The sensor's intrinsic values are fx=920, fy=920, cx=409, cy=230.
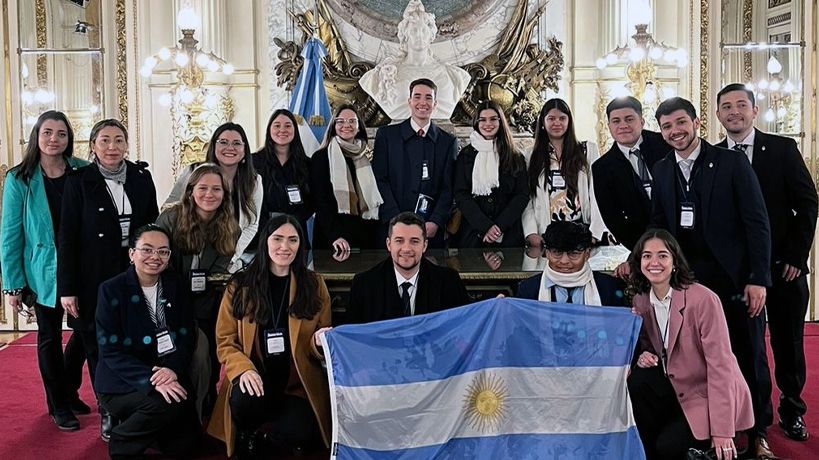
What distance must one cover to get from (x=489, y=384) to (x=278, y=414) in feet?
3.56

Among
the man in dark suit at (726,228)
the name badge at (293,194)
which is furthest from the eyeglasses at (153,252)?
the man in dark suit at (726,228)

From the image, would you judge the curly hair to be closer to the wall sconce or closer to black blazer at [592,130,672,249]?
black blazer at [592,130,672,249]

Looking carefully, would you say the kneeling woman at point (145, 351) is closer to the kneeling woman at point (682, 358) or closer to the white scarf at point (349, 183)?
the white scarf at point (349, 183)

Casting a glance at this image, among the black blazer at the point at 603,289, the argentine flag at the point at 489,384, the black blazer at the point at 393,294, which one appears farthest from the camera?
the black blazer at the point at 393,294

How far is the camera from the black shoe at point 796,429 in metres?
4.52

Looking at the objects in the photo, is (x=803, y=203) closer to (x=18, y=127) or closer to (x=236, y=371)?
(x=236, y=371)

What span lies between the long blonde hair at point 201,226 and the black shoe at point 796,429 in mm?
2903

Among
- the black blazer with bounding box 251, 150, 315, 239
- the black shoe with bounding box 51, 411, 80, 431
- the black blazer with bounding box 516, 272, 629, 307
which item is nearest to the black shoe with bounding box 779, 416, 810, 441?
the black blazer with bounding box 516, 272, 629, 307

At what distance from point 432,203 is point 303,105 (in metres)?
2.58

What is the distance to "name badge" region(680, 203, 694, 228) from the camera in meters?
4.18

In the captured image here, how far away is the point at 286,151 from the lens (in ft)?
17.5

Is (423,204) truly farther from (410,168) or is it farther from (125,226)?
(125,226)

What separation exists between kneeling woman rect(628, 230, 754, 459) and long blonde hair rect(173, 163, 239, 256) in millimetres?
1963

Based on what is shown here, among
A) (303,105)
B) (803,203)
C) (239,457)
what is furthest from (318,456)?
(303,105)
